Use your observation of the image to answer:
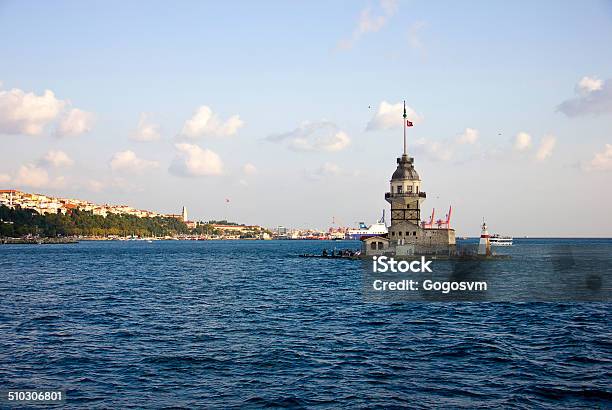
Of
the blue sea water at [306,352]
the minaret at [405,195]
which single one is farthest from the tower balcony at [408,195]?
the blue sea water at [306,352]

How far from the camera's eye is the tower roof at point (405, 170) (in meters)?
108

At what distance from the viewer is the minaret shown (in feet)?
349

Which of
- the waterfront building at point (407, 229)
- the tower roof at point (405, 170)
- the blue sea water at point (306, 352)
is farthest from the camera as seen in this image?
the tower roof at point (405, 170)

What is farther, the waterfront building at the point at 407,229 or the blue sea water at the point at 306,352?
the waterfront building at the point at 407,229

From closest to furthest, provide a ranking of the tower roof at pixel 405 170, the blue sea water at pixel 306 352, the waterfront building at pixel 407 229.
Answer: the blue sea water at pixel 306 352
the waterfront building at pixel 407 229
the tower roof at pixel 405 170

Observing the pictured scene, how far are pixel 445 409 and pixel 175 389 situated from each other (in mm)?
10083

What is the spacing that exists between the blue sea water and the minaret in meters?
56.2

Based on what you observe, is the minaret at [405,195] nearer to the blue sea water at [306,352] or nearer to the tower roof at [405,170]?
the tower roof at [405,170]

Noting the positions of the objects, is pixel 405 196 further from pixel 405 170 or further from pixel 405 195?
pixel 405 170

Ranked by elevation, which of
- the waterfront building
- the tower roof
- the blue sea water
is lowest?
the blue sea water

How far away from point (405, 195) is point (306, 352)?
7878 cm

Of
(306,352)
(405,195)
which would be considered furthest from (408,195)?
(306,352)

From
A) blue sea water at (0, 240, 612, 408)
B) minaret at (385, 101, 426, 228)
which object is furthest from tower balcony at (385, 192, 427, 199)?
blue sea water at (0, 240, 612, 408)

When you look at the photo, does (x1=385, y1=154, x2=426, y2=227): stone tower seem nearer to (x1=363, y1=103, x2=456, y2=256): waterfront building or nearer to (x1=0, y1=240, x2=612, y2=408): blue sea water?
(x1=363, y1=103, x2=456, y2=256): waterfront building
